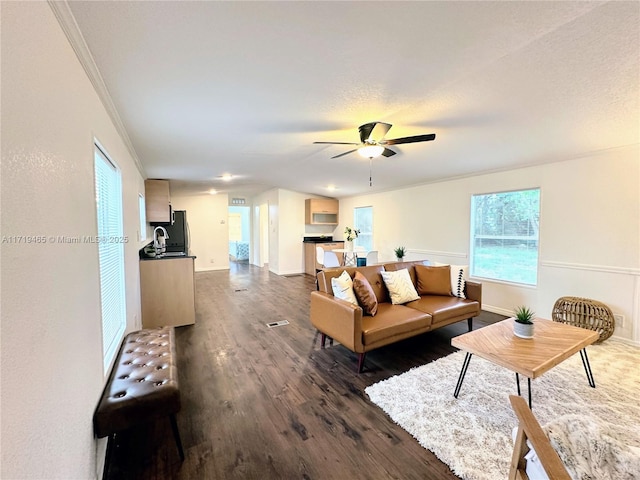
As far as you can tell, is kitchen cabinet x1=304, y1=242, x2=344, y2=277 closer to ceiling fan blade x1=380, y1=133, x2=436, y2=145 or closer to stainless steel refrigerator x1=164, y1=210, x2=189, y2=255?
stainless steel refrigerator x1=164, y1=210, x2=189, y2=255

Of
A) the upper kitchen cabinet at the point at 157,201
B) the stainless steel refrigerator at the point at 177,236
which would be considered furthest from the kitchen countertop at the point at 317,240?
the upper kitchen cabinet at the point at 157,201

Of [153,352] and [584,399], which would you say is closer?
[153,352]

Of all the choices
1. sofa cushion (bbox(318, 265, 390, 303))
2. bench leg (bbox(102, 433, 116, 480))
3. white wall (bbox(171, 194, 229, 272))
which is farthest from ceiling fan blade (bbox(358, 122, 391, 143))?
white wall (bbox(171, 194, 229, 272))

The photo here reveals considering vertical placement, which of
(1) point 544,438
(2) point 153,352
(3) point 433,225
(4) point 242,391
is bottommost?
(4) point 242,391

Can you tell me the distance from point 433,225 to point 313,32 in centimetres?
431

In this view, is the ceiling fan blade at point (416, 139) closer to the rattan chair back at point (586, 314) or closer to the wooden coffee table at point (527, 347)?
the wooden coffee table at point (527, 347)

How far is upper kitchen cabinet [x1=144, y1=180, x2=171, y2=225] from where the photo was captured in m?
5.21

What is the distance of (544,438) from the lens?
3.30ft

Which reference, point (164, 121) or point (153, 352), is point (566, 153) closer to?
point (164, 121)

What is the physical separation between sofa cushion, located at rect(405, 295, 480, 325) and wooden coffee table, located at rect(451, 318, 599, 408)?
1.98ft

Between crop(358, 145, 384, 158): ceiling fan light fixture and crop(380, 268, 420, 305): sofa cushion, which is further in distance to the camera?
crop(380, 268, 420, 305): sofa cushion

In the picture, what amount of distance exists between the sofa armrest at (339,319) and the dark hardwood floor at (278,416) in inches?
11.1

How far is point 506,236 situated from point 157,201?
6108mm

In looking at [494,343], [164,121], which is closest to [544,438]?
[494,343]
